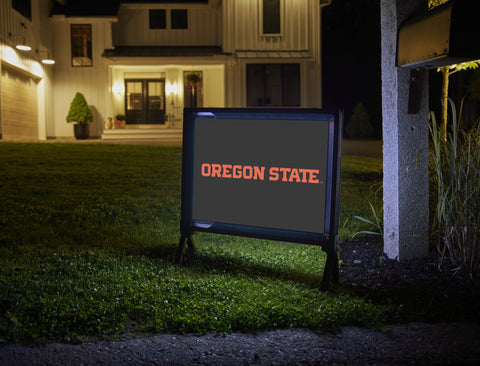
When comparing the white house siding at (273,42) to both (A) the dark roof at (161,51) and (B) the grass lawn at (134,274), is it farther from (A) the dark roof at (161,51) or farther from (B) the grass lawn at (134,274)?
(B) the grass lawn at (134,274)

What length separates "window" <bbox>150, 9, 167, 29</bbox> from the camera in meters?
26.0

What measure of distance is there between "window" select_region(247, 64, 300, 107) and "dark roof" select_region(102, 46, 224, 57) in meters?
2.10

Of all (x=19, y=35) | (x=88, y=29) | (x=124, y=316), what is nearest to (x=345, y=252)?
(x=124, y=316)

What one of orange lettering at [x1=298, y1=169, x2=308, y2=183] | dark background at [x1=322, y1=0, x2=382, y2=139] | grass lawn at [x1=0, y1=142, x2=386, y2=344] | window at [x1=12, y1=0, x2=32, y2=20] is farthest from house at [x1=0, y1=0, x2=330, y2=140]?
orange lettering at [x1=298, y1=169, x2=308, y2=183]

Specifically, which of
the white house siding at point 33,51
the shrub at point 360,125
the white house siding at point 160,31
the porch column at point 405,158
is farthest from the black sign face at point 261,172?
the shrub at point 360,125

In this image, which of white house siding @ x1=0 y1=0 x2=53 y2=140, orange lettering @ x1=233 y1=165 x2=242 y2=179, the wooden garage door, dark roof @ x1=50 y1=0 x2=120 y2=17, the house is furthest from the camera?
dark roof @ x1=50 y1=0 x2=120 y2=17

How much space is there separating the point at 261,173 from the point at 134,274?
4.31ft

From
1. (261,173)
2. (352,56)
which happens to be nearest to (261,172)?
(261,173)

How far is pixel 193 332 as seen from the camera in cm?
313

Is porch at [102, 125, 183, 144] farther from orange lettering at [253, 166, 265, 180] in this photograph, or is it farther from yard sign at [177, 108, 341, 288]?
orange lettering at [253, 166, 265, 180]

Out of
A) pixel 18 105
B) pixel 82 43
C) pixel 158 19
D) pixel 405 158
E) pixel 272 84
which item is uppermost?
pixel 158 19

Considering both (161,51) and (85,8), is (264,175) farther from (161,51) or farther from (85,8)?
(85,8)

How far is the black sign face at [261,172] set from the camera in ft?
13.3

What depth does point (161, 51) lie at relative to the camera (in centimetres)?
2461
